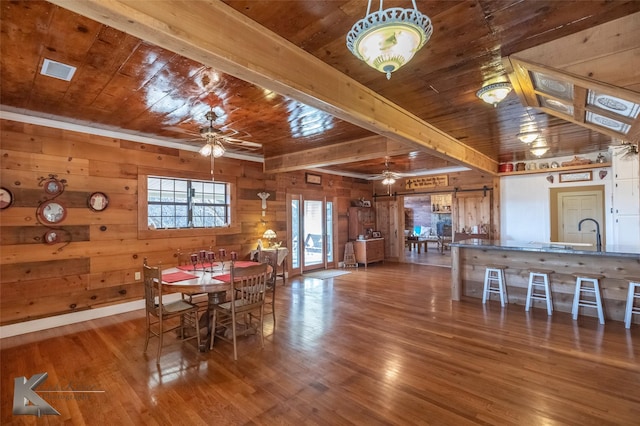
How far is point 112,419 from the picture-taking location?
84.1 inches

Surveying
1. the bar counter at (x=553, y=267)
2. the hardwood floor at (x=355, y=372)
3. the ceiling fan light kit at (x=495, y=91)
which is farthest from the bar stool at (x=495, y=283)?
the ceiling fan light kit at (x=495, y=91)

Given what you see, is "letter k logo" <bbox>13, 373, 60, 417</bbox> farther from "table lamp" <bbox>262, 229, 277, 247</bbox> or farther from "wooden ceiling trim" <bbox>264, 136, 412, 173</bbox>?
"wooden ceiling trim" <bbox>264, 136, 412, 173</bbox>

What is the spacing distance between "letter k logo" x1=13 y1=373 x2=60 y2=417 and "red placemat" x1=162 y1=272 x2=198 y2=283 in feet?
4.07

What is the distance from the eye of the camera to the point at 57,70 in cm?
268

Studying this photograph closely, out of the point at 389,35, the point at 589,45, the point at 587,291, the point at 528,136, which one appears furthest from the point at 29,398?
the point at 528,136

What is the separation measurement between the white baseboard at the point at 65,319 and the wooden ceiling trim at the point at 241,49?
167 inches

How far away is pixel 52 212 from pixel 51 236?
1.04 ft

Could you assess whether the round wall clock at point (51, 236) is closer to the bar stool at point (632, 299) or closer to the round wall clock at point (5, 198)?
the round wall clock at point (5, 198)

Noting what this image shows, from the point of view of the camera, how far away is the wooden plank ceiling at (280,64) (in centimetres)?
179

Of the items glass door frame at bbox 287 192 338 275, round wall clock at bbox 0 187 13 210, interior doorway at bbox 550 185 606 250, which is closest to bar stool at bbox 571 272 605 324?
interior doorway at bbox 550 185 606 250

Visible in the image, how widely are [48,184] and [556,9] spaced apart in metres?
5.53

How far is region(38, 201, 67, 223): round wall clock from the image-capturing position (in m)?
3.88

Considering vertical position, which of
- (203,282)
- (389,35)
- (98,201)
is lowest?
(203,282)

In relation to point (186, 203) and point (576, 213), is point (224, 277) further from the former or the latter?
point (576, 213)
